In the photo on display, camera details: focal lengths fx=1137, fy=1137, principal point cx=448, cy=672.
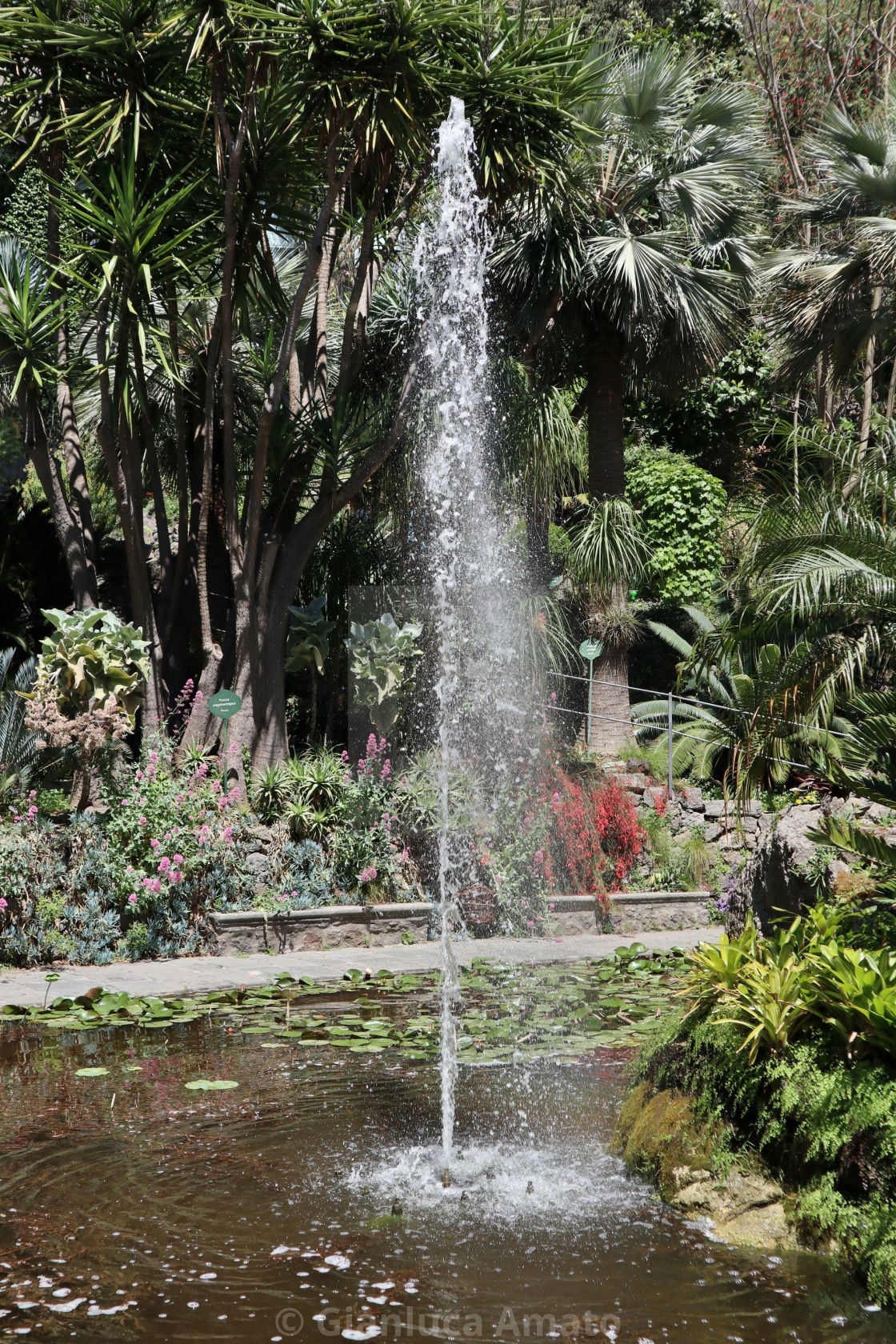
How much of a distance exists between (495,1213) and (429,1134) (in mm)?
863

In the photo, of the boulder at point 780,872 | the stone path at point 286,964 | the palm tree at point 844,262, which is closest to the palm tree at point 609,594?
the palm tree at point 844,262

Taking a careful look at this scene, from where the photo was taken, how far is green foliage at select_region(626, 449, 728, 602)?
15.7 meters

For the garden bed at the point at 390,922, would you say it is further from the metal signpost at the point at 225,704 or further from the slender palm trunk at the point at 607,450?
the slender palm trunk at the point at 607,450

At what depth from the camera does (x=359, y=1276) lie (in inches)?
128

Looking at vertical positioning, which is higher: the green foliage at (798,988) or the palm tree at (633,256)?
the palm tree at (633,256)

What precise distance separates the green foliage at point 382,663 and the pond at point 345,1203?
14.2ft

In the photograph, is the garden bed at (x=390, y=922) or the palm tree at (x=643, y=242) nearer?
the garden bed at (x=390, y=922)

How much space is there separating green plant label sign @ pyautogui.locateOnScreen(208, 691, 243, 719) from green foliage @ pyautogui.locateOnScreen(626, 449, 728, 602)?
8160 millimetres

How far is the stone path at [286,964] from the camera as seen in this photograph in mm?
7195

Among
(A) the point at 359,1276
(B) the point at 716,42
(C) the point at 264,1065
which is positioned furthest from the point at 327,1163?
(B) the point at 716,42

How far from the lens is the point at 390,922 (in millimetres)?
9070

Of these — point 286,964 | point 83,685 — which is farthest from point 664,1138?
point 83,685

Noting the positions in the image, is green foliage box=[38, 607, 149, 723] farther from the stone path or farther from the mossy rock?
the mossy rock

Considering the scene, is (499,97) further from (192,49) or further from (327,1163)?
(327,1163)
